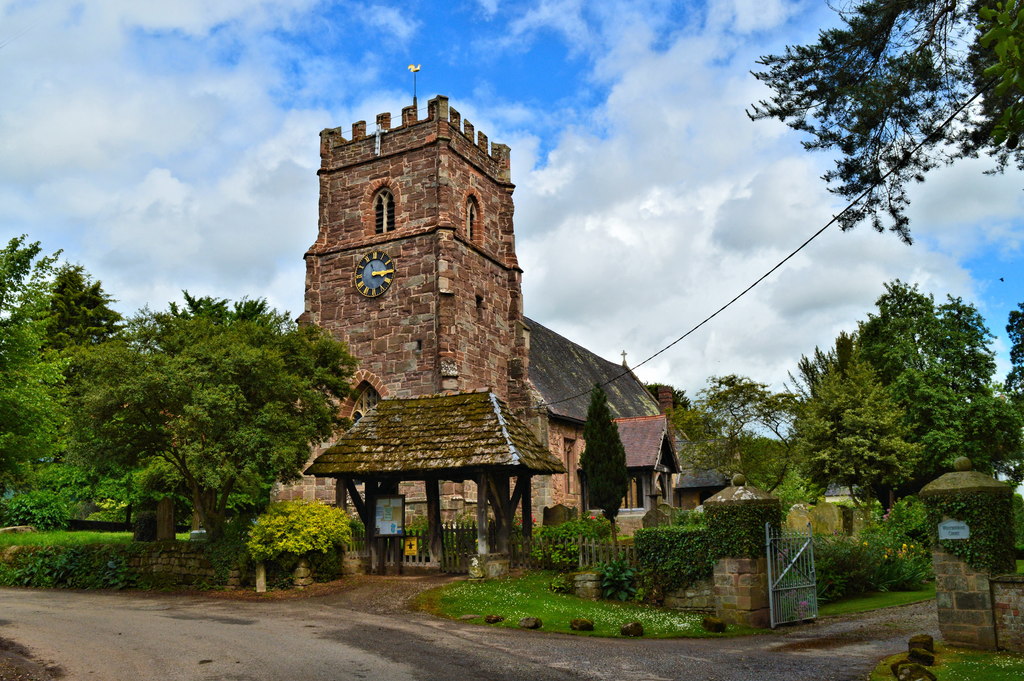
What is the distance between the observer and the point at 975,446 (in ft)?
129

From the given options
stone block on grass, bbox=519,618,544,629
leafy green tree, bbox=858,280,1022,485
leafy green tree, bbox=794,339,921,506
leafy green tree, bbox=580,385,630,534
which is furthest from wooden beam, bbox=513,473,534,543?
leafy green tree, bbox=858,280,1022,485

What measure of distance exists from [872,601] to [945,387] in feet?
90.3

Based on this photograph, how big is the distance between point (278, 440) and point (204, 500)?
12.5 feet

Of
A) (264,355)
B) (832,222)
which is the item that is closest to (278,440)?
(264,355)

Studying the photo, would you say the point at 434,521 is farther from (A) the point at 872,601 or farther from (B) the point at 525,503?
(A) the point at 872,601

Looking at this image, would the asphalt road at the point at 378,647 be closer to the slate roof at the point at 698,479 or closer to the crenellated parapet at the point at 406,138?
the crenellated parapet at the point at 406,138

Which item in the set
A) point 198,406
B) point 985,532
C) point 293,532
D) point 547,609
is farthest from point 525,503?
point 985,532

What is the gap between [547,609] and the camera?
1533cm

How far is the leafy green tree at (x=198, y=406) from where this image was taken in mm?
18203

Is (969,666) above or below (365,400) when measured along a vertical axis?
below

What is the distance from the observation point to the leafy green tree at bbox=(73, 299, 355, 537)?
18.2m

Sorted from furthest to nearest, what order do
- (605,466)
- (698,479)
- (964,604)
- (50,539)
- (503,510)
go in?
(698,479) < (50,539) < (605,466) < (503,510) < (964,604)

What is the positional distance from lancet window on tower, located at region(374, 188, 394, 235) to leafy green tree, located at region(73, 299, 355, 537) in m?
13.2

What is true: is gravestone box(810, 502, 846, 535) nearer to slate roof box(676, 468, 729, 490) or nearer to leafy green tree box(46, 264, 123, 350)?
slate roof box(676, 468, 729, 490)
